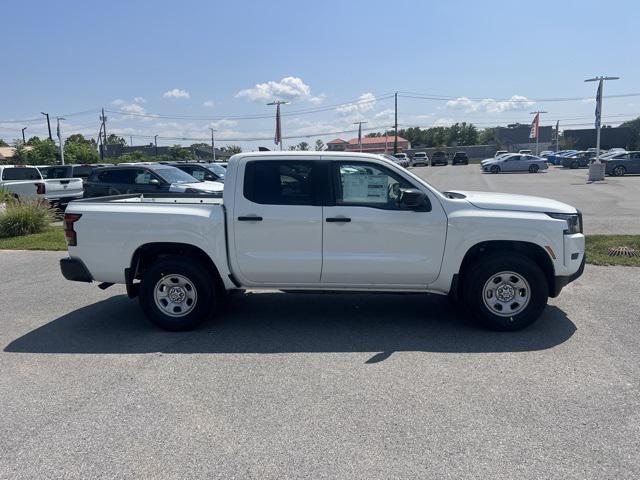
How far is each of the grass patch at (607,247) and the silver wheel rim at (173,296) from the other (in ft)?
21.7

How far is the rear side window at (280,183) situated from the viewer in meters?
5.65

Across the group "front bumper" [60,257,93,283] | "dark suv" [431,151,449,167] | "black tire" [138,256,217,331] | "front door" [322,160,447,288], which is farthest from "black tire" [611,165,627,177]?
"front bumper" [60,257,93,283]

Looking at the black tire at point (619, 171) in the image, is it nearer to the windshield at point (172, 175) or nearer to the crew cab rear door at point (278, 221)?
the windshield at point (172, 175)

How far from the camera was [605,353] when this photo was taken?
495 centimetres

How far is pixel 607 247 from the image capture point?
9.64 meters

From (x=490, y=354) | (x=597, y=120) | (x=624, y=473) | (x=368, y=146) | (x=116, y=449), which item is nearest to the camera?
(x=624, y=473)

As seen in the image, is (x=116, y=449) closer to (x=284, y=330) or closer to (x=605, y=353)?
(x=284, y=330)

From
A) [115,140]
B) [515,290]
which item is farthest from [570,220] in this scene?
[115,140]

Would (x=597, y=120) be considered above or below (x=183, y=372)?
above

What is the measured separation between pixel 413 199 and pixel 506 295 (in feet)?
4.73

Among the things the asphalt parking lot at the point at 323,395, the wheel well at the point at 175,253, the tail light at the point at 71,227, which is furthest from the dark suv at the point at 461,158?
the tail light at the point at 71,227

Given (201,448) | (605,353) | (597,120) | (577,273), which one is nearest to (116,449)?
(201,448)

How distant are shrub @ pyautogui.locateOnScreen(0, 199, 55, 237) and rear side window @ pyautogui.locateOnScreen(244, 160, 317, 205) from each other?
9.55 m

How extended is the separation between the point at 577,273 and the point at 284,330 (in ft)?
10.4
